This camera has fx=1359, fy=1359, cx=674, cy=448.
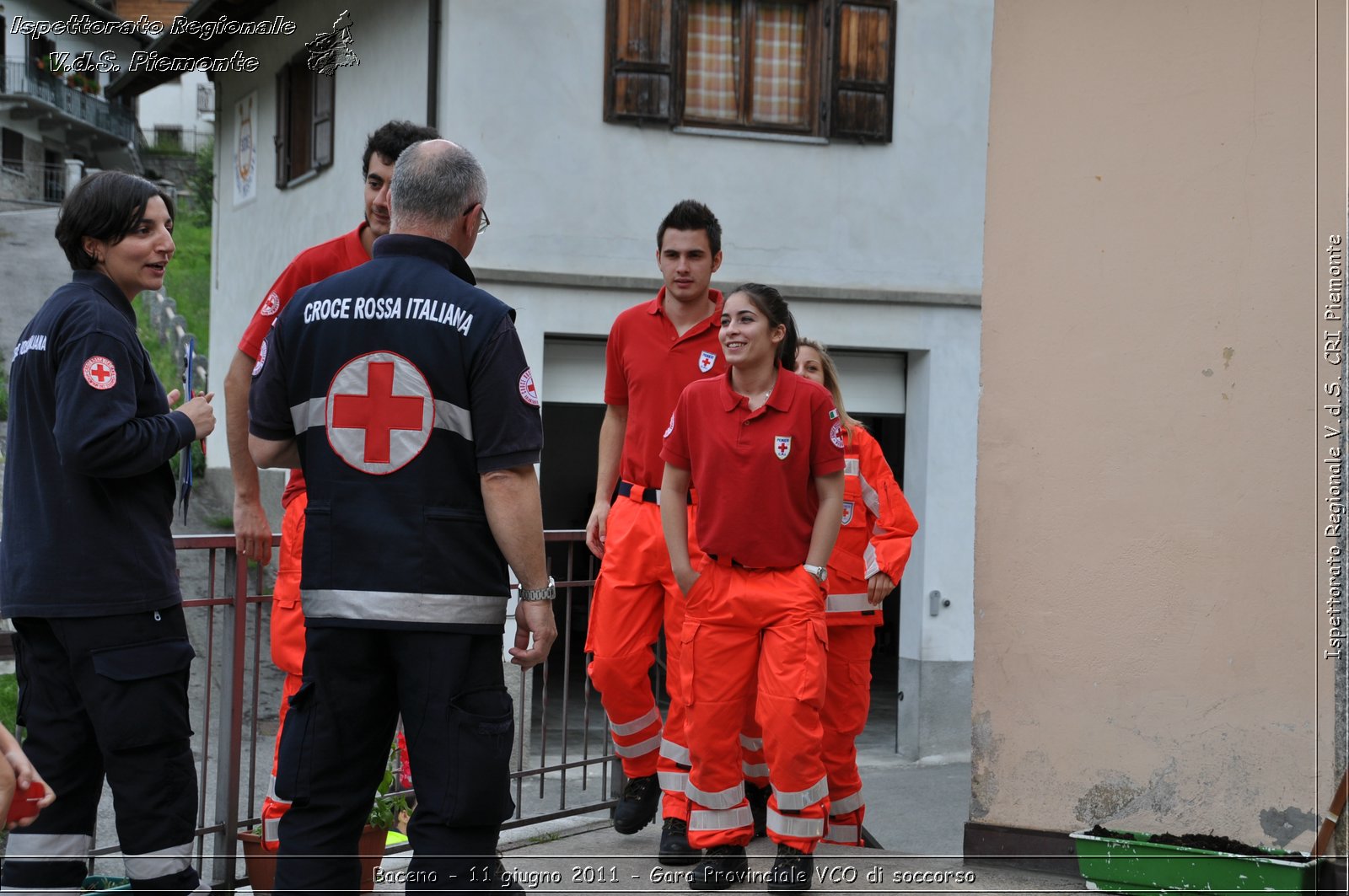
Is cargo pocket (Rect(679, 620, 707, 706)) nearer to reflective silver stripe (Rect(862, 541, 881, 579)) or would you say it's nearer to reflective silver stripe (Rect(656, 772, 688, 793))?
reflective silver stripe (Rect(656, 772, 688, 793))

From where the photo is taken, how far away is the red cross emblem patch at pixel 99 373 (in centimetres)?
358

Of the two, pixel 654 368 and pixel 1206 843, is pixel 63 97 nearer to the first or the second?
pixel 654 368

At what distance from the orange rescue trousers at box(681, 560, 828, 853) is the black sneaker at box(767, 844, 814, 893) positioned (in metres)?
0.03

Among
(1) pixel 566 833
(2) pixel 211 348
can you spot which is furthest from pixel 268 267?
(1) pixel 566 833

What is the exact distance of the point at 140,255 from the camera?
153 inches

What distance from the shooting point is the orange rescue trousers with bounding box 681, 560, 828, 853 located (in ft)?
14.9

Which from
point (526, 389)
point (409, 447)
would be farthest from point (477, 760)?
point (526, 389)

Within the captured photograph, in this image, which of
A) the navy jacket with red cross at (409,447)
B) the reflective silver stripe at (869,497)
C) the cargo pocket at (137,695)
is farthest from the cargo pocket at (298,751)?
the reflective silver stripe at (869,497)

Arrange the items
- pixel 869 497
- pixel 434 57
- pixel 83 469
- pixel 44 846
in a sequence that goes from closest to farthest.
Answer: pixel 83 469 → pixel 44 846 → pixel 869 497 → pixel 434 57

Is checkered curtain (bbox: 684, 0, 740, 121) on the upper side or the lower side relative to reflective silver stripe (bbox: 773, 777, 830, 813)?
upper

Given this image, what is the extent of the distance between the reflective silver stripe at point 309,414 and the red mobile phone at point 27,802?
1019 millimetres

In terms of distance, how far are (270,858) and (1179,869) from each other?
3033 millimetres

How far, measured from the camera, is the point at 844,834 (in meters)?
5.48

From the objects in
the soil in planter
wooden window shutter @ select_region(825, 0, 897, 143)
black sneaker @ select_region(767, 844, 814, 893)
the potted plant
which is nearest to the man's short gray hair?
the potted plant
